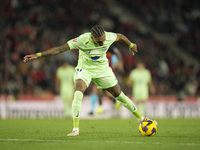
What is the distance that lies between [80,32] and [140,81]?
728 cm

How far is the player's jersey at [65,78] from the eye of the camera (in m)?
15.8

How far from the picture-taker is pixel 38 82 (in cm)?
1845

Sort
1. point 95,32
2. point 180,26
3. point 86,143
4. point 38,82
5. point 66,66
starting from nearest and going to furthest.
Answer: point 86,143 → point 95,32 → point 66,66 → point 38,82 → point 180,26

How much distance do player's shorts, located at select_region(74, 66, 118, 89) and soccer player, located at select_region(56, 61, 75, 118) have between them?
323 inches

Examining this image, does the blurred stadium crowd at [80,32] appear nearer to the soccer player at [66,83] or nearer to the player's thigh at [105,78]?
the soccer player at [66,83]

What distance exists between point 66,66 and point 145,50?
7942 mm

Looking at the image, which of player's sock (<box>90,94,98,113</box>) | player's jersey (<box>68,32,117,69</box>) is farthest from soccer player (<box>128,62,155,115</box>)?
player's jersey (<box>68,32,117,69</box>)

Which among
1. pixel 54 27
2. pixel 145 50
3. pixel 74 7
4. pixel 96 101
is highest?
pixel 74 7

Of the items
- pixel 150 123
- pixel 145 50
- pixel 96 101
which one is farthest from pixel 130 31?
pixel 150 123

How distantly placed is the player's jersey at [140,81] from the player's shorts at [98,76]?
8376mm

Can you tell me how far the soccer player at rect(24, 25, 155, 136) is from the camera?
702 centimetres

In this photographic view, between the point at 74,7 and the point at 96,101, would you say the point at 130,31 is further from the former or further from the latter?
the point at 96,101

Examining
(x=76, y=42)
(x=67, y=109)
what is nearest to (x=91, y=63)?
(x=76, y=42)

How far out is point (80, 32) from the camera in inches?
875
